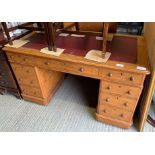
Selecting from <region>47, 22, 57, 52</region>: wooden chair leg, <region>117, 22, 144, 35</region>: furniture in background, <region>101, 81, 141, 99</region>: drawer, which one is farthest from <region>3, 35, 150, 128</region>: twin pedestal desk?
<region>117, 22, 144, 35</region>: furniture in background

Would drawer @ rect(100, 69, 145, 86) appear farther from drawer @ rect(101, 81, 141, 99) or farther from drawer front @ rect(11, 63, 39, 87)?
drawer front @ rect(11, 63, 39, 87)

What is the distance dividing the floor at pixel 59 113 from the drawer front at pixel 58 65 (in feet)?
2.05

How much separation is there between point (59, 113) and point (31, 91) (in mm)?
439

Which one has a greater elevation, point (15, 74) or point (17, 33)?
point (17, 33)

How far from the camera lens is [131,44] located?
57.8 inches

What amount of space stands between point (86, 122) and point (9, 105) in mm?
1035

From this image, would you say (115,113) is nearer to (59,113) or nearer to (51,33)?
(59,113)

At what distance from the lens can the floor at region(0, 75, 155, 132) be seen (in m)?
1.64

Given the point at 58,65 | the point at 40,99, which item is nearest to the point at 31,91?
the point at 40,99

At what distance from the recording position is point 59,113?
1.81m

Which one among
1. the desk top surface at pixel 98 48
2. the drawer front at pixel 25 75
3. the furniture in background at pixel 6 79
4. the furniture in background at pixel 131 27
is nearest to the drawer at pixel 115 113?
the desk top surface at pixel 98 48
